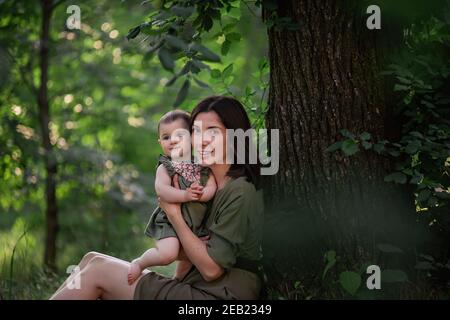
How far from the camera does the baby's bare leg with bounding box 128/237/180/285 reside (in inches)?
111

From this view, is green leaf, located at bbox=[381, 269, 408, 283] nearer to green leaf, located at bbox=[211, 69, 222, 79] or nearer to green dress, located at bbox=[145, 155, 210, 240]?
green dress, located at bbox=[145, 155, 210, 240]

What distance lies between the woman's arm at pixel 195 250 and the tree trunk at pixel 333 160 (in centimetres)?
50

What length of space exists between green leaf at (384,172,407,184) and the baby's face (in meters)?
0.99

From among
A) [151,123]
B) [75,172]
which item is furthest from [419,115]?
[151,123]

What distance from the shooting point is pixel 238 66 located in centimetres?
1116

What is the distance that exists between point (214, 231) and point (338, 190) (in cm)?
73

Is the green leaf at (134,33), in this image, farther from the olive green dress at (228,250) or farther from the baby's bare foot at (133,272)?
the baby's bare foot at (133,272)

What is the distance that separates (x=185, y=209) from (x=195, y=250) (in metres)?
0.27

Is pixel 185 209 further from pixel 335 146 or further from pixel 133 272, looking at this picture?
pixel 335 146

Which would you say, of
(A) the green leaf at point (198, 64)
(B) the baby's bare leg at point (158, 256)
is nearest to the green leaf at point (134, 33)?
(A) the green leaf at point (198, 64)

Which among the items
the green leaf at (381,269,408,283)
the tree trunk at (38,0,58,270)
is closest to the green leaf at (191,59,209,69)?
the green leaf at (381,269,408,283)

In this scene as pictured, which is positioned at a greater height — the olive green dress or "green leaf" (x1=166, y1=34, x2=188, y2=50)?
"green leaf" (x1=166, y1=34, x2=188, y2=50)
